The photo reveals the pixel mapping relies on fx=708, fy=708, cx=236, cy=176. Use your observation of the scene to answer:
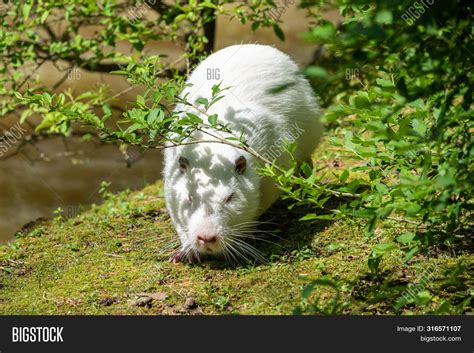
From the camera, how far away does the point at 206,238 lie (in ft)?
16.6

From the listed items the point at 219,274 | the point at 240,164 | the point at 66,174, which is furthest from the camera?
the point at 66,174

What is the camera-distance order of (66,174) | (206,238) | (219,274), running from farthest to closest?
1. (66,174)
2. (219,274)
3. (206,238)

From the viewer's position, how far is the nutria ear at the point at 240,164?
5267 mm

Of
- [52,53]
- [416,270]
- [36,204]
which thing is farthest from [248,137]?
[36,204]

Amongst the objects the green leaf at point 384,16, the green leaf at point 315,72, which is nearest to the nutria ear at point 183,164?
the green leaf at point 315,72

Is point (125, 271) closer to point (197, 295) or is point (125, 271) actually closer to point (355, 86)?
point (197, 295)

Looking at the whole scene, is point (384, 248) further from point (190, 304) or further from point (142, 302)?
point (142, 302)

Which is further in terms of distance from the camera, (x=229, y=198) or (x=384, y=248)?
(x=229, y=198)

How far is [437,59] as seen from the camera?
3076 mm

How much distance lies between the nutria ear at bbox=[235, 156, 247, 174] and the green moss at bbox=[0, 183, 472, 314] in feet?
2.22

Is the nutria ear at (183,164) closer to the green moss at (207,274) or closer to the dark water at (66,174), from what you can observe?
→ the green moss at (207,274)

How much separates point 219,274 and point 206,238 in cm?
33

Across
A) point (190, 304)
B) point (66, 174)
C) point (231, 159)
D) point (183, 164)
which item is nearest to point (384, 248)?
point (190, 304)

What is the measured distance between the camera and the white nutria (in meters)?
5.18
